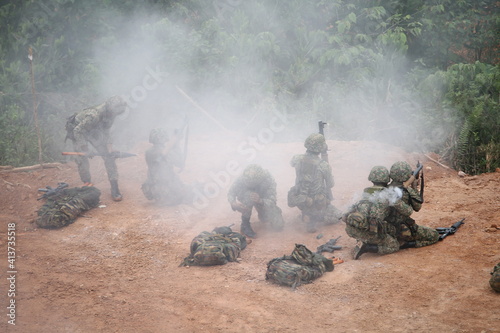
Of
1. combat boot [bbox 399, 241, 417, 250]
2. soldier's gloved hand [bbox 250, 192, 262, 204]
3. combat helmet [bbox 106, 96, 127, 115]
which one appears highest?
combat helmet [bbox 106, 96, 127, 115]

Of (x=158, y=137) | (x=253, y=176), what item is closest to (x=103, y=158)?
(x=158, y=137)

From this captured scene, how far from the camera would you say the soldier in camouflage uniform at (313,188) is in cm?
735

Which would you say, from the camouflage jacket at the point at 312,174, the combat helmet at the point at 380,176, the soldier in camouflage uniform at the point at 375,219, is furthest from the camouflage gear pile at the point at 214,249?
the combat helmet at the point at 380,176

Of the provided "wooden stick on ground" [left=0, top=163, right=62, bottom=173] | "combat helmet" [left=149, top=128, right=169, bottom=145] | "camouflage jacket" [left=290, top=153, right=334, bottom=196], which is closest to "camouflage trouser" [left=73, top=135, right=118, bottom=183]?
"combat helmet" [left=149, top=128, right=169, bottom=145]

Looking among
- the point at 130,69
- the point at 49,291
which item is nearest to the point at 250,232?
the point at 49,291

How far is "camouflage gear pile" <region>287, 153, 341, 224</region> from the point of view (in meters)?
7.35

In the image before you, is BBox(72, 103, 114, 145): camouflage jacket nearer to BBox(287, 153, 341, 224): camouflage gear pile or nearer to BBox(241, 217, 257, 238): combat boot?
BBox(241, 217, 257, 238): combat boot

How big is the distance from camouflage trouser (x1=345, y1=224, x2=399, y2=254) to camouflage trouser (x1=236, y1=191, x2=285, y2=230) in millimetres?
1610

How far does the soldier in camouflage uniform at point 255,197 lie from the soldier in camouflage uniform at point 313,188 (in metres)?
0.37

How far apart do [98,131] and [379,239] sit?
6.35 m

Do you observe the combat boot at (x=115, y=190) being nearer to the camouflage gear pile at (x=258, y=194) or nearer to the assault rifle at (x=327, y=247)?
the camouflage gear pile at (x=258, y=194)

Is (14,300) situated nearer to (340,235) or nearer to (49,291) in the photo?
(49,291)

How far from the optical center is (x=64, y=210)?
26.0ft

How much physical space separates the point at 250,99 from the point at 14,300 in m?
9.97
